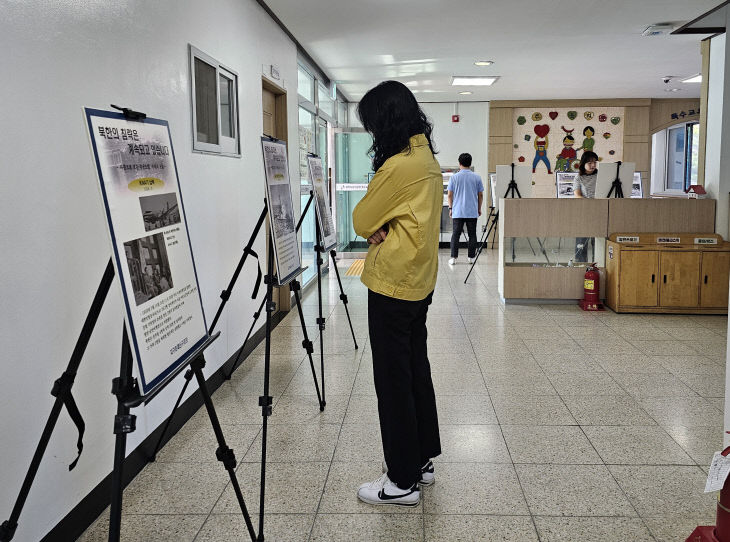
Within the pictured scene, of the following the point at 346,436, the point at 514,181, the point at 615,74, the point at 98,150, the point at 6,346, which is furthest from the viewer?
the point at 615,74

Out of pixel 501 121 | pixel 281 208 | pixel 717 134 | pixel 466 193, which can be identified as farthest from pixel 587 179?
pixel 501 121

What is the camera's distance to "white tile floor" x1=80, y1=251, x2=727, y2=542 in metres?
2.60

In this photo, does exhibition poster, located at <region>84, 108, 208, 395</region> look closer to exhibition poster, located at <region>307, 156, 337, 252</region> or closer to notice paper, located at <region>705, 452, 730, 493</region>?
notice paper, located at <region>705, 452, 730, 493</region>

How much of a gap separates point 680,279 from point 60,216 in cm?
577

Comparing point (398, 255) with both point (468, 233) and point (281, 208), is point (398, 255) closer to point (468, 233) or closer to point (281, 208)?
point (281, 208)

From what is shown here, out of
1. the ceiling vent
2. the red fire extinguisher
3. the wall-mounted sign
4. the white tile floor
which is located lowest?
the white tile floor

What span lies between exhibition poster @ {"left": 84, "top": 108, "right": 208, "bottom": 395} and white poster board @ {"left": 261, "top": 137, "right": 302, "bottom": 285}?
109 cm

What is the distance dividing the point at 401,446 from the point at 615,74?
8.94 metres

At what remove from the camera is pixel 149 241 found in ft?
6.40

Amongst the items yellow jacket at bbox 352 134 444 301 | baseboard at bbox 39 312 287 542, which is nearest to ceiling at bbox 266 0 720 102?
baseboard at bbox 39 312 287 542

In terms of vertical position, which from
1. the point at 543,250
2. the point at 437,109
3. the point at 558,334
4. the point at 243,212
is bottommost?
the point at 558,334

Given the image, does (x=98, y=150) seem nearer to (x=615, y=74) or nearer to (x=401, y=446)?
(x=401, y=446)

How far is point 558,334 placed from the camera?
580 cm

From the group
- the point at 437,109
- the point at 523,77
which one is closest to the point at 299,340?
the point at 523,77
